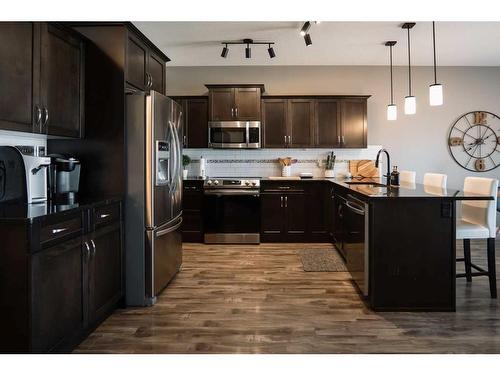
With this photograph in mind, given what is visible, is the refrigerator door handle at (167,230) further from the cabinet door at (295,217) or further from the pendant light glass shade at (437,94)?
the pendant light glass shade at (437,94)

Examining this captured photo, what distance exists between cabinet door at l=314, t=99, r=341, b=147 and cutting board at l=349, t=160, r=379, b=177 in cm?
51

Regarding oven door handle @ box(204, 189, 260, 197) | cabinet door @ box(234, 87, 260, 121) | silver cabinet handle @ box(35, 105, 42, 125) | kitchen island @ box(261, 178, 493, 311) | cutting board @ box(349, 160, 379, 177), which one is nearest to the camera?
silver cabinet handle @ box(35, 105, 42, 125)

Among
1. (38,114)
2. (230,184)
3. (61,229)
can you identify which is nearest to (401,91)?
(230,184)

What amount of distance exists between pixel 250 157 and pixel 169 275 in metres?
3.16

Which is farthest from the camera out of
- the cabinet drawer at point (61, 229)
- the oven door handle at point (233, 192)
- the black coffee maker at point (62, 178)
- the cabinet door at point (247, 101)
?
the cabinet door at point (247, 101)

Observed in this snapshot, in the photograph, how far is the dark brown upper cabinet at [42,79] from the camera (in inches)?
95.6

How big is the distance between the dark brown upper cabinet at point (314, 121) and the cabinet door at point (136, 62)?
2.75m

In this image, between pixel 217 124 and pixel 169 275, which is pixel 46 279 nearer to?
pixel 169 275

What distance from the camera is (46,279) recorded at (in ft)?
6.95

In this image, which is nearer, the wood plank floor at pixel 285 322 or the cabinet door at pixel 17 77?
the cabinet door at pixel 17 77

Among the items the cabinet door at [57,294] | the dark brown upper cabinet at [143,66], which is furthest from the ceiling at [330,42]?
the cabinet door at [57,294]

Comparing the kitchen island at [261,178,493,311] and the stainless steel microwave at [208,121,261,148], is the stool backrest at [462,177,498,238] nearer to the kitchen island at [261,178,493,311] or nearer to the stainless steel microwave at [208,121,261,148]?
the kitchen island at [261,178,493,311]

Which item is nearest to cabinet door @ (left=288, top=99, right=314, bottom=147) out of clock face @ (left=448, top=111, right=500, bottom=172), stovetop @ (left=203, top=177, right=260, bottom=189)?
stovetop @ (left=203, top=177, right=260, bottom=189)

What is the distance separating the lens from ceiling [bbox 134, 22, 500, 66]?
468 cm
